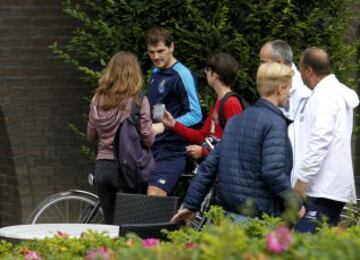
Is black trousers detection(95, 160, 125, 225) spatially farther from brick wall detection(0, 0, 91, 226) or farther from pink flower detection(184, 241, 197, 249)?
pink flower detection(184, 241, 197, 249)

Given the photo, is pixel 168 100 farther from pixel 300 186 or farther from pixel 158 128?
pixel 300 186

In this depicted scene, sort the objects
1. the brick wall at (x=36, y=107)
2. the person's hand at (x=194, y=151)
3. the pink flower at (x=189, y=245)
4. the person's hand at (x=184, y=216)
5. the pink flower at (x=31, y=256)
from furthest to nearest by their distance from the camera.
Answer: the brick wall at (x=36, y=107) < the person's hand at (x=194, y=151) < the person's hand at (x=184, y=216) < the pink flower at (x=31, y=256) < the pink flower at (x=189, y=245)

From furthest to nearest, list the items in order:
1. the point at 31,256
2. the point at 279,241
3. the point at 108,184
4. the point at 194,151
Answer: the point at 194,151, the point at 108,184, the point at 31,256, the point at 279,241

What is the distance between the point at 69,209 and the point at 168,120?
1762mm

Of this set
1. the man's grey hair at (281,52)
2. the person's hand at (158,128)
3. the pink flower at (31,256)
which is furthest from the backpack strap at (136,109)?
the pink flower at (31,256)

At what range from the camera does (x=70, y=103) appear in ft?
36.6

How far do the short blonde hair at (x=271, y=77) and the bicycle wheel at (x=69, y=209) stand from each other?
2543 mm

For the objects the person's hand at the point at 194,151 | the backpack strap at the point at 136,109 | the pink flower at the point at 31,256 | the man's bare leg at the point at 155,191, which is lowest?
the man's bare leg at the point at 155,191

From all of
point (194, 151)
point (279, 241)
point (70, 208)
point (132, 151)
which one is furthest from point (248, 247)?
point (70, 208)

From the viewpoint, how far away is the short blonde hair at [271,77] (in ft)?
23.2

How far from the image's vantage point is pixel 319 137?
7.64 m

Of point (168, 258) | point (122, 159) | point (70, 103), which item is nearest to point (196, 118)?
point (122, 159)

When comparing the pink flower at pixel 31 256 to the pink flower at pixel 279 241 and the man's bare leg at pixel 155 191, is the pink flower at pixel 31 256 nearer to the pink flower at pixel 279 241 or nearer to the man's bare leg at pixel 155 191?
the pink flower at pixel 279 241

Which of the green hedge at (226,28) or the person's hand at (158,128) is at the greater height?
the green hedge at (226,28)
